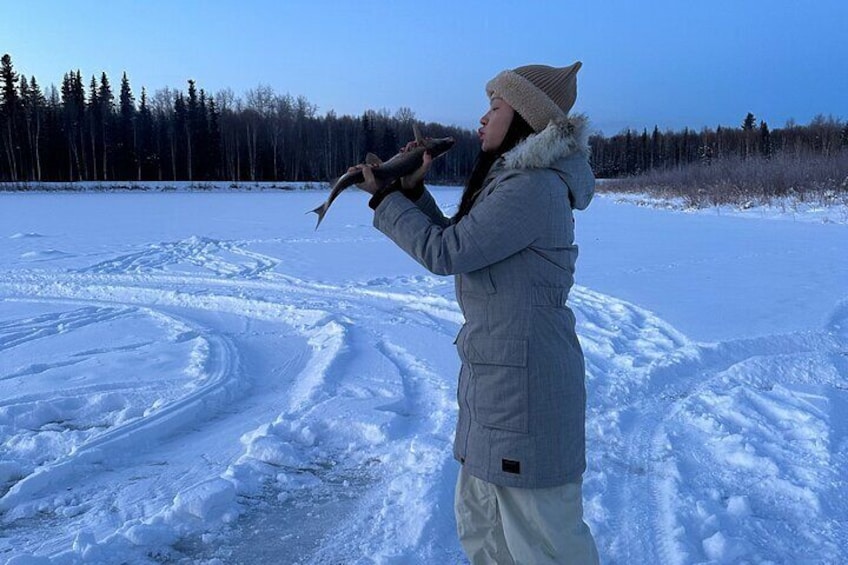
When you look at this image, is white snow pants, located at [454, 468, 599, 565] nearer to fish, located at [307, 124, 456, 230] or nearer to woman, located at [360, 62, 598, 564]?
woman, located at [360, 62, 598, 564]

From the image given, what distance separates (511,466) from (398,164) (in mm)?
964

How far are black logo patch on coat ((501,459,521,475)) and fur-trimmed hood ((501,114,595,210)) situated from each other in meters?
0.79

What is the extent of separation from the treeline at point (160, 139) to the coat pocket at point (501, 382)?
39747 millimetres

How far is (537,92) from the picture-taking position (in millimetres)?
1882

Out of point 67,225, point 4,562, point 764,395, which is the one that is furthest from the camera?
point 67,225

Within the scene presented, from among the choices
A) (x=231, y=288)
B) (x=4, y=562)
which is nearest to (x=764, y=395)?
(x=4, y=562)

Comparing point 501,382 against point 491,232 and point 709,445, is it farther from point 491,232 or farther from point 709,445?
point 709,445

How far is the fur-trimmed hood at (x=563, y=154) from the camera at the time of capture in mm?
1812

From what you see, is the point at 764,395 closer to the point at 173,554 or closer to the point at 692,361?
the point at 692,361

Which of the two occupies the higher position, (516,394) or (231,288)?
(516,394)

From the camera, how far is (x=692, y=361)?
5.19 metres

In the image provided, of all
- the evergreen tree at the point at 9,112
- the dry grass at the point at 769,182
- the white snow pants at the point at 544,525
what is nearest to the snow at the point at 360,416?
the white snow pants at the point at 544,525

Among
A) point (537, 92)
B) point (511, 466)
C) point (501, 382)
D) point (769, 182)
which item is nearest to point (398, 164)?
point (537, 92)

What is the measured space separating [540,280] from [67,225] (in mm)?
17517
